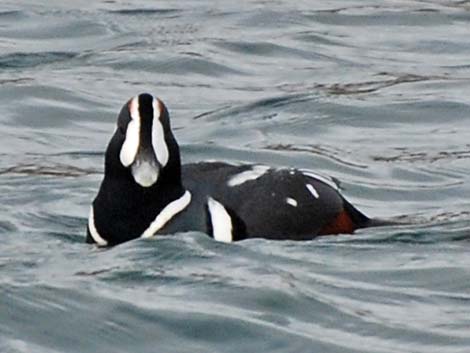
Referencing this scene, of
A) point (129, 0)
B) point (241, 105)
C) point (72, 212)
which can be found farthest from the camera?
point (129, 0)

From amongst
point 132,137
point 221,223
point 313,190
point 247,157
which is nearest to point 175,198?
point 221,223

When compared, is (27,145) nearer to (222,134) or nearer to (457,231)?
(222,134)

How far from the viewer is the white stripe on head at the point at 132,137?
9438 mm

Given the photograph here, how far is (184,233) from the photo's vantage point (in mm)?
9648

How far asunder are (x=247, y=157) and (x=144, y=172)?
2.92 m

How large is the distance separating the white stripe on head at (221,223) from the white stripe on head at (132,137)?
435mm

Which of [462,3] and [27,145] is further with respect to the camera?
[462,3]

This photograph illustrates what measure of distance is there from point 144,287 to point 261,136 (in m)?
4.19

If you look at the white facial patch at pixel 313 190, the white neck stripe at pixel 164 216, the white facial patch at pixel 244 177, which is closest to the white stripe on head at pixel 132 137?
the white neck stripe at pixel 164 216

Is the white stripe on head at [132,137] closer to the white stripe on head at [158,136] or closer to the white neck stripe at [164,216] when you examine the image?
the white stripe on head at [158,136]

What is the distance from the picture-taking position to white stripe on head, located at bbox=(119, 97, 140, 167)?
9.44 metres

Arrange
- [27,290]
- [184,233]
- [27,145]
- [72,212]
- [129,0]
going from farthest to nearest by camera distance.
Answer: [129,0]
[27,145]
[72,212]
[184,233]
[27,290]

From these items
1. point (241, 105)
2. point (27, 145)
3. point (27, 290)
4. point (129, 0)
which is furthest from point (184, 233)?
point (129, 0)

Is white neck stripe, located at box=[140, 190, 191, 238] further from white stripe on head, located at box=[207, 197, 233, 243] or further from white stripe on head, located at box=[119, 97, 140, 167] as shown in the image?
white stripe on head, located at box=[119, 97, 140, 167]
